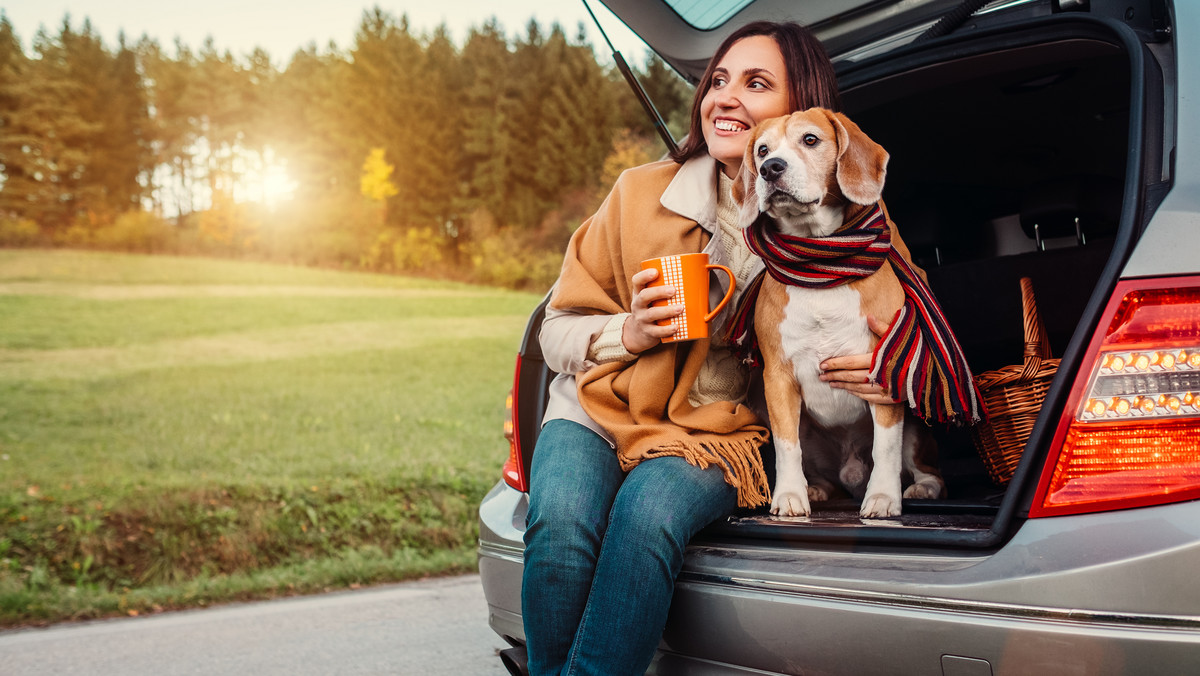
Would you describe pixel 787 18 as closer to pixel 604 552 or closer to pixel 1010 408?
pixel 1010 408

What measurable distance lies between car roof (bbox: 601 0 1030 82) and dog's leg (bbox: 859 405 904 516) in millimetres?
1181

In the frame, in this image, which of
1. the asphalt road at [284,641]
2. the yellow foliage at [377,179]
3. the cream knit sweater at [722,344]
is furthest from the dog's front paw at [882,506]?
the yellow foliage at [377,179]

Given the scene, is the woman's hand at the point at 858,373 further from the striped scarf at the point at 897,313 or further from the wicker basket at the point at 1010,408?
the wicker basket at the point at 1010,408

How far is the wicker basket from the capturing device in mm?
2000

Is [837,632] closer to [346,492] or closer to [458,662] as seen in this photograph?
[458,662]

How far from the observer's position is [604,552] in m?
1.73

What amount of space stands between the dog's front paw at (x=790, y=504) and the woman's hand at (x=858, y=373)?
0.87ft

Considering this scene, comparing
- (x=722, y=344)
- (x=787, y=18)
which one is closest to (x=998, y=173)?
(x=787, y=18)

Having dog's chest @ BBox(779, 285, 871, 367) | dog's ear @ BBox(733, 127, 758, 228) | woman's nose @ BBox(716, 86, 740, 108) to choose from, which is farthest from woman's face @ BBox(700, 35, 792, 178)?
dog's chest @ BBox(779, 285, 871, 367)

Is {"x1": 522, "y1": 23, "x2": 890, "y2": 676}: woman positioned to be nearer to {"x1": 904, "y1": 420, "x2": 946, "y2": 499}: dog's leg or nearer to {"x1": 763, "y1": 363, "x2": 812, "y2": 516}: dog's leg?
{"x1": 763, "y1": 363, "x2": 812, "y2": 516}: dog's leg

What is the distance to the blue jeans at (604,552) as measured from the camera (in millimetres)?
1637

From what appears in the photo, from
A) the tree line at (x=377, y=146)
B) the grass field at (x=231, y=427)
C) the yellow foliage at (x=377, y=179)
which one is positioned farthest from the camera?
the yellow foliage at (x=377, y=179)

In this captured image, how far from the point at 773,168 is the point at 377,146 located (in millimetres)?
18459

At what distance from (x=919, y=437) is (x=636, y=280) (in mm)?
871
